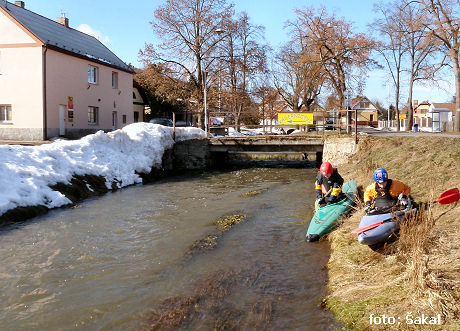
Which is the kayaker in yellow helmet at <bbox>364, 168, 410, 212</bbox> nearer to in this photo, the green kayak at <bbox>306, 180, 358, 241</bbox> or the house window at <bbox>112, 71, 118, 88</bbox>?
the green kayak at <bbox>306, 180, 358, 241</bbox>

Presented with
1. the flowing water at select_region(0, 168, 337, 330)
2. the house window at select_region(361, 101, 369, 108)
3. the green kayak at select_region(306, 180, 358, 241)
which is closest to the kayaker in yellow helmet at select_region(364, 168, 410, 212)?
the green kayak at select_region(306, 180, 358, 241)

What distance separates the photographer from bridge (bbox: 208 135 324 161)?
842 inches

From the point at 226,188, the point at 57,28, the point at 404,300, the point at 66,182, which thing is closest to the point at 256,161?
the point at 226,188

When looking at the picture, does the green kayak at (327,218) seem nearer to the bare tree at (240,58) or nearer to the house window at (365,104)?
the bare tree at (240,58)

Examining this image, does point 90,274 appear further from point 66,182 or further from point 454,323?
point 66,182

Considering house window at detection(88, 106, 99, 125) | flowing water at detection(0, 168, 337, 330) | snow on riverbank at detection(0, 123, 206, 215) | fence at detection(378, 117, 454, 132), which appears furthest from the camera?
fence at detection(378, 117, 454, 132)

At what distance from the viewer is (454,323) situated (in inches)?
146

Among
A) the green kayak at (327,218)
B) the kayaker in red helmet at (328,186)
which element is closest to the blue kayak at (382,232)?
the green kayak at (327,218)

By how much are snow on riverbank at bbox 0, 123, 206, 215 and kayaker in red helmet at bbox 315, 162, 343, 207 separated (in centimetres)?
748

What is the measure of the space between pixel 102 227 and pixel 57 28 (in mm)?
23502

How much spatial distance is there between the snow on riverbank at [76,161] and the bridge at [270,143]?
2.27 m

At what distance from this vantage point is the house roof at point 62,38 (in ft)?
77.2

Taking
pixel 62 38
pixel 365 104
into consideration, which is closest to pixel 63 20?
pixel 62 38

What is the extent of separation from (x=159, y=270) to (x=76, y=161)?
9278 mm
